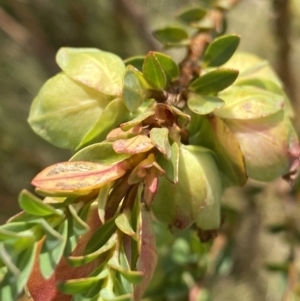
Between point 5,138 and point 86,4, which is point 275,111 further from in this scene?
point 86,4

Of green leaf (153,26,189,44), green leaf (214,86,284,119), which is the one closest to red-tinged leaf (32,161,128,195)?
green leaf (214,86,284,119)

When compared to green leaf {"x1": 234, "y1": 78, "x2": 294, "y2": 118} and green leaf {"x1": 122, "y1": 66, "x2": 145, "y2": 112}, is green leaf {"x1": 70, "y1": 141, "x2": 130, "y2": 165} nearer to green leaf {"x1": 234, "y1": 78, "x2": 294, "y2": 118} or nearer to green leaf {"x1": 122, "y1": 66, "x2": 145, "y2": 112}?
green leaf {"x1": 122, "y1": 66, "x2": 145, "y2": 112}

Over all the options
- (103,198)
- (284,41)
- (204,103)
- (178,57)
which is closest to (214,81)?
(204,103)

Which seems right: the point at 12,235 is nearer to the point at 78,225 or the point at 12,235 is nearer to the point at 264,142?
the point at 78,225

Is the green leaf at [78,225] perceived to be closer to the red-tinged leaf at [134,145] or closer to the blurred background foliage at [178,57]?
the red-tinged leaf at [134,145]

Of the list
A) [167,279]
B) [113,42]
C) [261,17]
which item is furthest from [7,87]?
[167,279]

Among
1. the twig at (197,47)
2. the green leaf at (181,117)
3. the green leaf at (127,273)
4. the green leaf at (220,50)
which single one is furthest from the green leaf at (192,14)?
the green leaf at (127,273)

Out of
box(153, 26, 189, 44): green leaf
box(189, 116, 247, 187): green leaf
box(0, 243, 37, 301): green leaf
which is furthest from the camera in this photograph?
box(153, 26, 189, 44): green leaf
